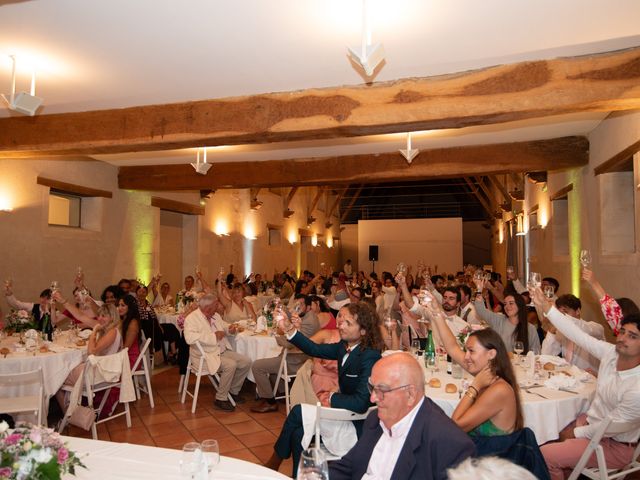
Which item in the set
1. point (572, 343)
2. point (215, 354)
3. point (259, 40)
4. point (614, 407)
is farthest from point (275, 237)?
point (614, 407)

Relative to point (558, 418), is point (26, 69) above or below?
above

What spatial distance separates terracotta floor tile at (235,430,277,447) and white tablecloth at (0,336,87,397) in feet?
5.55

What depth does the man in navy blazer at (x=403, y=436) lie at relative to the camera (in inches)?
71.7

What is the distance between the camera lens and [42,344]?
16.1 feet

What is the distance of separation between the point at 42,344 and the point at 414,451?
4.33 metres

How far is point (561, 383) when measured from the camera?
3.44m

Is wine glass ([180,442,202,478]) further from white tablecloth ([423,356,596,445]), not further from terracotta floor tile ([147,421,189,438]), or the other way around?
terracotta floor tile ([147,421,189,438])

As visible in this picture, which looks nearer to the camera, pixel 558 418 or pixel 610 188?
pixel 558 418

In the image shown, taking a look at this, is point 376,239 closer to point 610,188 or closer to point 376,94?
point 610,188

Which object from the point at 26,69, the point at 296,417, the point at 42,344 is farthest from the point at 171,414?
the point at 26,69

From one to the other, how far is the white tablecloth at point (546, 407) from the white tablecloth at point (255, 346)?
2713 millimetres

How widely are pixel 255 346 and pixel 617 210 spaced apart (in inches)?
178

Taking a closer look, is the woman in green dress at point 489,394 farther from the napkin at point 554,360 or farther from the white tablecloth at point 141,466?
the napkin at point 554,360

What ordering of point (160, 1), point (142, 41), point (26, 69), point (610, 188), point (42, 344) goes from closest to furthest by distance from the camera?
point (160, 1)
point (142, 41)
point (26, 69)
point (42, 344)
point (610, 188)
